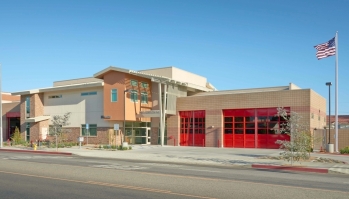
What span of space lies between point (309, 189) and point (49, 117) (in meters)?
39.6

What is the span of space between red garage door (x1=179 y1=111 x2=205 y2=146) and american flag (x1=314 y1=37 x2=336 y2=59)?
44.2 feet

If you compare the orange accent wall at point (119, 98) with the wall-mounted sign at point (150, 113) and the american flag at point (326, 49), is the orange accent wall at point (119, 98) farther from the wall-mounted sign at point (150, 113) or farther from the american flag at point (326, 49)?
the american flag at point (326, 49)

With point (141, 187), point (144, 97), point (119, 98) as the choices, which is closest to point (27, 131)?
point (119, 98)

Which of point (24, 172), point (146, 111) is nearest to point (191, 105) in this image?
point (146, 111)

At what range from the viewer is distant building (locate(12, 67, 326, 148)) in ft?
112

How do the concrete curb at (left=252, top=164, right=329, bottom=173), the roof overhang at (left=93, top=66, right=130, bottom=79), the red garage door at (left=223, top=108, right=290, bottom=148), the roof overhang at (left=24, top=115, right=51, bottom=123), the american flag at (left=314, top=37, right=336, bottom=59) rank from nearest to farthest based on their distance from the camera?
the concrete curb at (left=252, top=164, right=329, bottom=173)
the american flag at (left=314, top=37, right=336, bottom=59)
the red garage door at (left=223, top=108, right=290, bottom=148)
the roof overhang at (left=93, top=66, right=130, bottom=79)
the roof overhang at (left=24, top=115, right=51, bottom=123)

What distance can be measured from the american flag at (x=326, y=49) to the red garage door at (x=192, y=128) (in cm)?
1348

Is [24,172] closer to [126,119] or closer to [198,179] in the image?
[198,179]

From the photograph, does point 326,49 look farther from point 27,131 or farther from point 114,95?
point 27,131

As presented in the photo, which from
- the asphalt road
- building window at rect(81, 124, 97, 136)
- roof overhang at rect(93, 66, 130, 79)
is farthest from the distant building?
the asphalt road

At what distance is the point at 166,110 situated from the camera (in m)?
38.3

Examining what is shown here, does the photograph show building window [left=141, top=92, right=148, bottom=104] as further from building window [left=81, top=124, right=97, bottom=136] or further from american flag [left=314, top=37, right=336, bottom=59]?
american flag [left=314, top=37, right=336, bottom=59]

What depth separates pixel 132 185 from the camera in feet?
37.0

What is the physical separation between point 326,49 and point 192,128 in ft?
52.3
